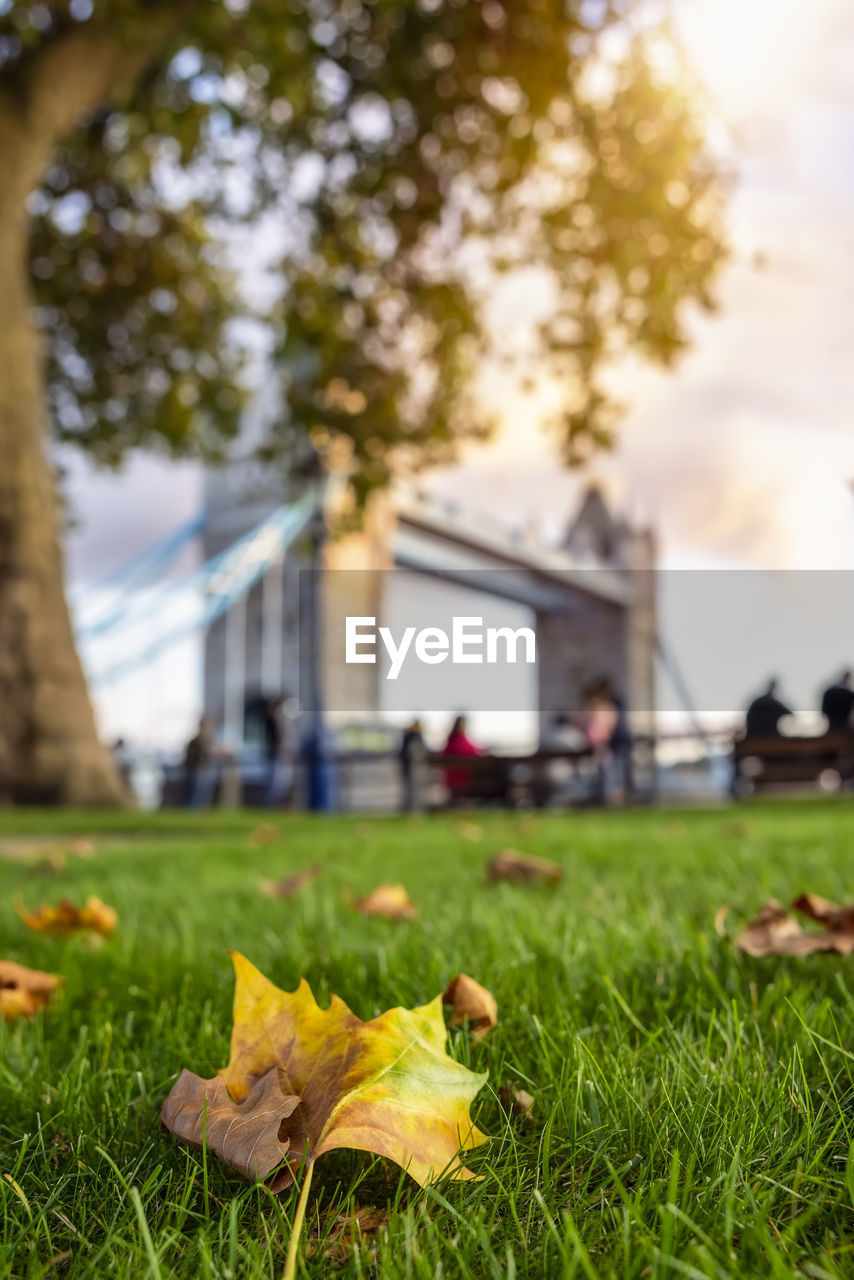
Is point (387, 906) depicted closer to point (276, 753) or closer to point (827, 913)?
point (827, 913)

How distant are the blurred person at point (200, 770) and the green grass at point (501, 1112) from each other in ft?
32.8

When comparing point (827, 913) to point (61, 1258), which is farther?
point (827, 913)

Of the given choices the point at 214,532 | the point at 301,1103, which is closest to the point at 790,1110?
the point at 301,1103

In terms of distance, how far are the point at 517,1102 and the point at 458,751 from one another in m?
7.04

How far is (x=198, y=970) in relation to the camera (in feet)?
4.54

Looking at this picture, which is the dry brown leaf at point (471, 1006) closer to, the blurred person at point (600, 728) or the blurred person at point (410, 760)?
the blurred person at point (410, 760)

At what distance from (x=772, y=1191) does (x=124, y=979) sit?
0.96 m

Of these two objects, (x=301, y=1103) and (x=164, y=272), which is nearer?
(x=301, y=1103)

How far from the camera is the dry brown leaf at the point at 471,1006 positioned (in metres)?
1.00

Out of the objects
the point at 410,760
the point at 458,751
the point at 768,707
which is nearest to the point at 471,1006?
the point at 768,707

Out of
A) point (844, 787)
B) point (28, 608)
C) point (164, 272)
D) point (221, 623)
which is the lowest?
point (844, 787)

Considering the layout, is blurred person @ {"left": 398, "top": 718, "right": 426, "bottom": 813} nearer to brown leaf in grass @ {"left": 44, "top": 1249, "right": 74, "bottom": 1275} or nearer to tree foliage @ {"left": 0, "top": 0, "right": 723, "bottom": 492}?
tree foliage @ {"left": 0, "top": 0, "right": 723, "bottom": 492}

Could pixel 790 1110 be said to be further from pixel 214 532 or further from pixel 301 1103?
pixel 214 532

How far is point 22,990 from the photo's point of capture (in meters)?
1.26
